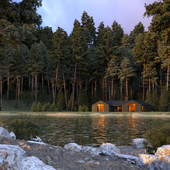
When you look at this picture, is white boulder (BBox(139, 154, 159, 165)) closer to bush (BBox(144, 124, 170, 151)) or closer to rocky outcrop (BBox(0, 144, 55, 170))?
bush (BBox(144, 124, 170, 151))

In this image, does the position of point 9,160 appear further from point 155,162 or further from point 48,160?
point 155,162

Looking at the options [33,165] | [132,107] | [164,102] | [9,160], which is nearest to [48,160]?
[33,165]

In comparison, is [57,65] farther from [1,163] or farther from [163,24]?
[1,163]

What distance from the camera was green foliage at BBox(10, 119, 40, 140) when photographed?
11154mm

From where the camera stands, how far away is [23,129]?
438 inches

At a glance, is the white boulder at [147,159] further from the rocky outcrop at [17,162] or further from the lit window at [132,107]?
the lit window at [132,107]

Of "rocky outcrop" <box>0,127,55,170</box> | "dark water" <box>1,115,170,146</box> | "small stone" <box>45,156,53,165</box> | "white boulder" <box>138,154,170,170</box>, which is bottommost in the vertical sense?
"dark water" <box>1,115,170,146</box>

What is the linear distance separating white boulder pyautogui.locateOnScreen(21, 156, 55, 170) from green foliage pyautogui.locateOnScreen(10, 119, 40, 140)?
5919mm

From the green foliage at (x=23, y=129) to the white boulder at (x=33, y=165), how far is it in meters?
5.92

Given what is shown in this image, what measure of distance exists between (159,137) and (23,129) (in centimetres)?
698

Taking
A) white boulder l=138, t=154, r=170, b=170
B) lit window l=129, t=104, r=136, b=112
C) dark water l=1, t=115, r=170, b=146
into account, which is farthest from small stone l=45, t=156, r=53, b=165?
lit window l=129, t=104, r=136, b=112

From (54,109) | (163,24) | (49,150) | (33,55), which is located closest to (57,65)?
(33,55)

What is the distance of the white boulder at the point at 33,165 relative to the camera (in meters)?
5.14

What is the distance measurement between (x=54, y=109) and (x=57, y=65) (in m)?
17.8
